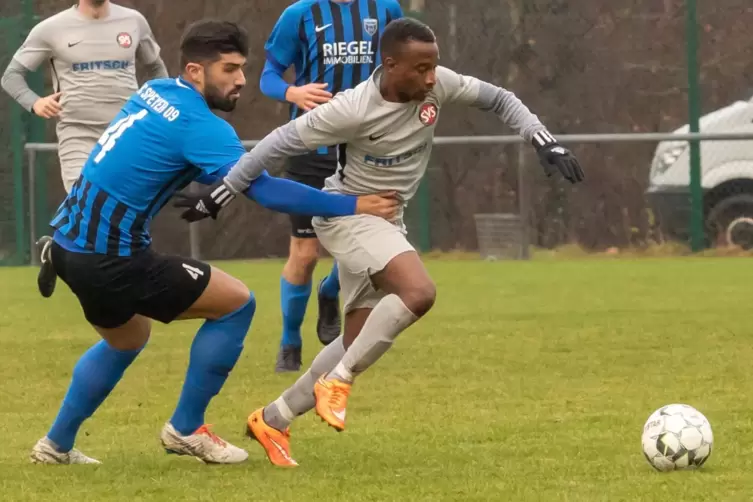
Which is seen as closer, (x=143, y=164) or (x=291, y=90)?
(x=143, y=164)

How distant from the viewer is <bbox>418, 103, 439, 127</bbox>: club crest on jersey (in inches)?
232

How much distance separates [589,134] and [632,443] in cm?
1041

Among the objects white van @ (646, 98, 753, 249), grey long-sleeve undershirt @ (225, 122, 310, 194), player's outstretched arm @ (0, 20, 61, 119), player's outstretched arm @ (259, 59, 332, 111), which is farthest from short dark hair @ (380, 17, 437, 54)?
white van @ (646, 98, 753, 249)

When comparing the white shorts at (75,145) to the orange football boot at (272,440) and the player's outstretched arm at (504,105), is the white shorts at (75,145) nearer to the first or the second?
the player's outstretched arm at (504,105)

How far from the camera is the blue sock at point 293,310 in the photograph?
316 inches

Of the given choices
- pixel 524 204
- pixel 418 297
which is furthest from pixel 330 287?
pixel 524 204

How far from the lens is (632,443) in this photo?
573 cm

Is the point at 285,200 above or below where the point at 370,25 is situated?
below

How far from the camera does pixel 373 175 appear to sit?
19.8 feet

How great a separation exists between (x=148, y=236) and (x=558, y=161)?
4.75 ft

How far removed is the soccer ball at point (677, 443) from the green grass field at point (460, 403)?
0.06 m

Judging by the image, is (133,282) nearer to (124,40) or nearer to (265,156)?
(265,156)

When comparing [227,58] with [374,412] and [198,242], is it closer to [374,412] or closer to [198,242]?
[374,412]

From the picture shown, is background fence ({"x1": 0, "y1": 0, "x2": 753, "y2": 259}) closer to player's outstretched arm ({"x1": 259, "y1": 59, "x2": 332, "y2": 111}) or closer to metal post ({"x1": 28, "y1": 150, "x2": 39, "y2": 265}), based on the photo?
metal post ({"x1": 28, "y1": 150, "x2": 39, "y2": 265})
